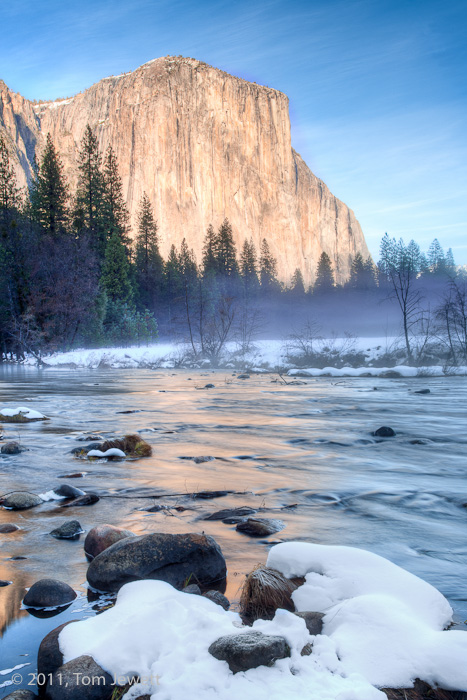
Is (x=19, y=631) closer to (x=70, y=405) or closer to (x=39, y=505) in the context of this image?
(x=39, y=505)

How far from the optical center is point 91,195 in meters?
45.7

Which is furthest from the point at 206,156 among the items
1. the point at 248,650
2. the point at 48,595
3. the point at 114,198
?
the point at 248,650

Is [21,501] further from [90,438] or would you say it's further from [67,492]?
[90,438]

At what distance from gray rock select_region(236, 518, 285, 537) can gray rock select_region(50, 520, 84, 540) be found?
46.9 inches

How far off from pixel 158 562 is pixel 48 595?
598 mm

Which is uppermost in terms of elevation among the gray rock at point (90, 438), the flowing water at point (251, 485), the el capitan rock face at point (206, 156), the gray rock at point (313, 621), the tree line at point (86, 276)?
the el capitan rock face at point (206, 156)

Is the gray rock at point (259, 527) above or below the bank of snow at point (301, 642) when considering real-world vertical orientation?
below

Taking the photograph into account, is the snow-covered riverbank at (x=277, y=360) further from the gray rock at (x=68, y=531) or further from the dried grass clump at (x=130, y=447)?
the gray rock at (x=68, y=531)

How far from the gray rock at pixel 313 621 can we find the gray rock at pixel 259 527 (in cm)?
127

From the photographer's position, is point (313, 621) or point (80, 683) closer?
point (80, 683)

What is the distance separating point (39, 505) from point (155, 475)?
1.46m

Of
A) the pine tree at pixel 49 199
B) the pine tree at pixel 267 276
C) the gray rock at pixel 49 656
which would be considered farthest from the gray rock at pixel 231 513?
the pine tree at pixel 267 276

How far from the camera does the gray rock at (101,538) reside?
10.6 feet

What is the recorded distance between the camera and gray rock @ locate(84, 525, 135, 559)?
3229 mm
